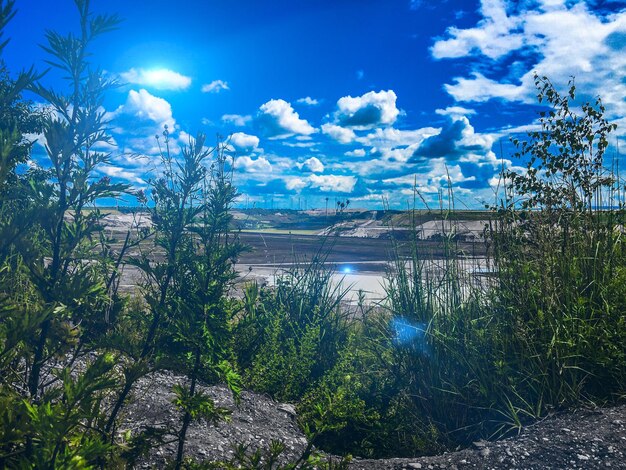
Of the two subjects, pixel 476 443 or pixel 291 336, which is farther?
pixel 291 336

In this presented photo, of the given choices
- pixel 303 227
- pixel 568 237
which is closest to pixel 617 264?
pixel 568 237

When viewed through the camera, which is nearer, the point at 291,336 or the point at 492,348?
the point at 492,348

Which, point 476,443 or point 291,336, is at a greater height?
point 291,336

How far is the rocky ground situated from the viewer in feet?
9.47

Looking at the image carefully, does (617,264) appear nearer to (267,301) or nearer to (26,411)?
(267,301)

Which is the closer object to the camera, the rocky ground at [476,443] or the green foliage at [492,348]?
the rocky ground at [476,443]

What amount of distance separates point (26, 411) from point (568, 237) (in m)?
4.57

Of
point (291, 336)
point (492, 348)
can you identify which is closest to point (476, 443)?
point (492, 348)

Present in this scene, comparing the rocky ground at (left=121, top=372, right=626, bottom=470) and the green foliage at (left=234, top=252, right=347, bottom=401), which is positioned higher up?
the green foliage at (left=234, top=252, right=347, bottom=401)

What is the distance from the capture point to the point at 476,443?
3.25 meters

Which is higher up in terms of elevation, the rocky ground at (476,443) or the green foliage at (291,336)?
the green foliage at (291,336)

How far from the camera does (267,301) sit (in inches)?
209

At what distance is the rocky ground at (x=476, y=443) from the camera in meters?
2.89

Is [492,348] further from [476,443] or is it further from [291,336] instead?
[291,336]
